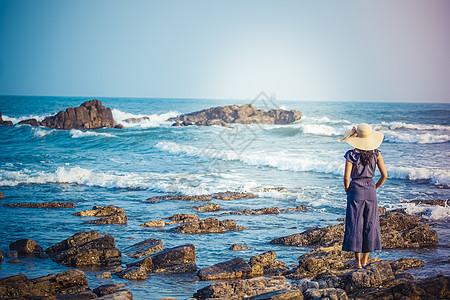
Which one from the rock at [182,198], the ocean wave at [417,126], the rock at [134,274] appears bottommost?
the rock at [182,198]

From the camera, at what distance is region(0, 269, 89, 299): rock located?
5.03 m

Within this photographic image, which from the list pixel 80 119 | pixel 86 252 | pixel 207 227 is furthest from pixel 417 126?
pixel 86 252

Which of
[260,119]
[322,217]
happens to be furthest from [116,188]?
[260,119]

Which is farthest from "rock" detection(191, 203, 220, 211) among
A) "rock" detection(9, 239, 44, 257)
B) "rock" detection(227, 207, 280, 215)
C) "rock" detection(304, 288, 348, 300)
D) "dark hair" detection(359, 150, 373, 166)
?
"rock" detection(304, 288, 348, 300)

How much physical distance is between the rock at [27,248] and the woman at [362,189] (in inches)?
212

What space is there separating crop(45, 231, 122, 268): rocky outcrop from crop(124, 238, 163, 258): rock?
28cm

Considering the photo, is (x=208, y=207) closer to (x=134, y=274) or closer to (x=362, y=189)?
(x=134, y=274)

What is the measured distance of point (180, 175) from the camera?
17.5 meters

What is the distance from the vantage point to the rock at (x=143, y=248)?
281 inches

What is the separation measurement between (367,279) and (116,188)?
11.7 m

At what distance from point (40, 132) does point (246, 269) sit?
34.8 metres

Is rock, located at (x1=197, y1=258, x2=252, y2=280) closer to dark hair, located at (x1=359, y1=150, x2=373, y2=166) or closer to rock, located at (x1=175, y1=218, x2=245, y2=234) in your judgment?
dark hair, located at (x1=359, y1=150, x2=373, y2=166)

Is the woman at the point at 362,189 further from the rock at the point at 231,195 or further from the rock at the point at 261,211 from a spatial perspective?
the rock at the point at 231,195

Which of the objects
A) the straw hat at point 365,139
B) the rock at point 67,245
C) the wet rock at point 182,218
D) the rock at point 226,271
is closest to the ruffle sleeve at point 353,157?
the straw hat at point 365,139
